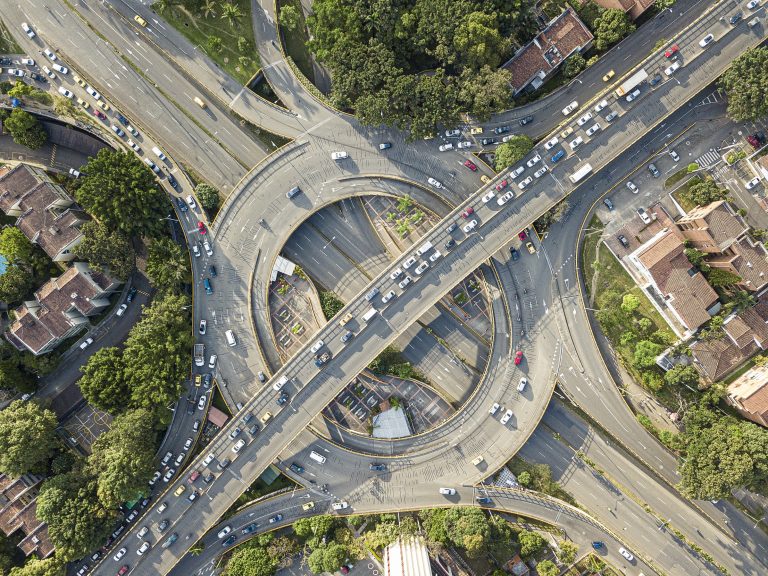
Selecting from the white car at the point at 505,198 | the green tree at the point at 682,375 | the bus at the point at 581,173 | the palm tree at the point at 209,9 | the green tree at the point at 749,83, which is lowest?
the green tree at the point at 682,375

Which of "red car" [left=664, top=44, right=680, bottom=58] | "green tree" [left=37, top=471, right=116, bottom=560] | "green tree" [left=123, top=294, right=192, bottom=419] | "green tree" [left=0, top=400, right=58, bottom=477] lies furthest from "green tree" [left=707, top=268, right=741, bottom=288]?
"green tree" [left=0, top=400, right=58, bottom=477]

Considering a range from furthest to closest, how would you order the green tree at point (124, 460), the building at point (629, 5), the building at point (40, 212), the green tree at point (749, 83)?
the building at point (40, 212), the building at point (629, 5), the green tree at point (124, 460), the green tree at point (749, 83)

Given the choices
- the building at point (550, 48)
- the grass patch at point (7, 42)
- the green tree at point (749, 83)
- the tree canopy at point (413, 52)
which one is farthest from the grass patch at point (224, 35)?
the green tree at point (749, 83)

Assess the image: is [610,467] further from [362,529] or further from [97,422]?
[97,422]

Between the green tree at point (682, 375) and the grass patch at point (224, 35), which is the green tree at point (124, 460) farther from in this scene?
the green tree at point (682, 375)

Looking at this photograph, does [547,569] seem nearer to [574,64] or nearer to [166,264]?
[166,264]

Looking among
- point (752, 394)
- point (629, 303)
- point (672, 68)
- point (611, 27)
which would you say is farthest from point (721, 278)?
point (611, 27)

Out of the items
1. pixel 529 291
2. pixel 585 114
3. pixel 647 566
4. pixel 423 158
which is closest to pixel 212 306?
pixel 423 158
